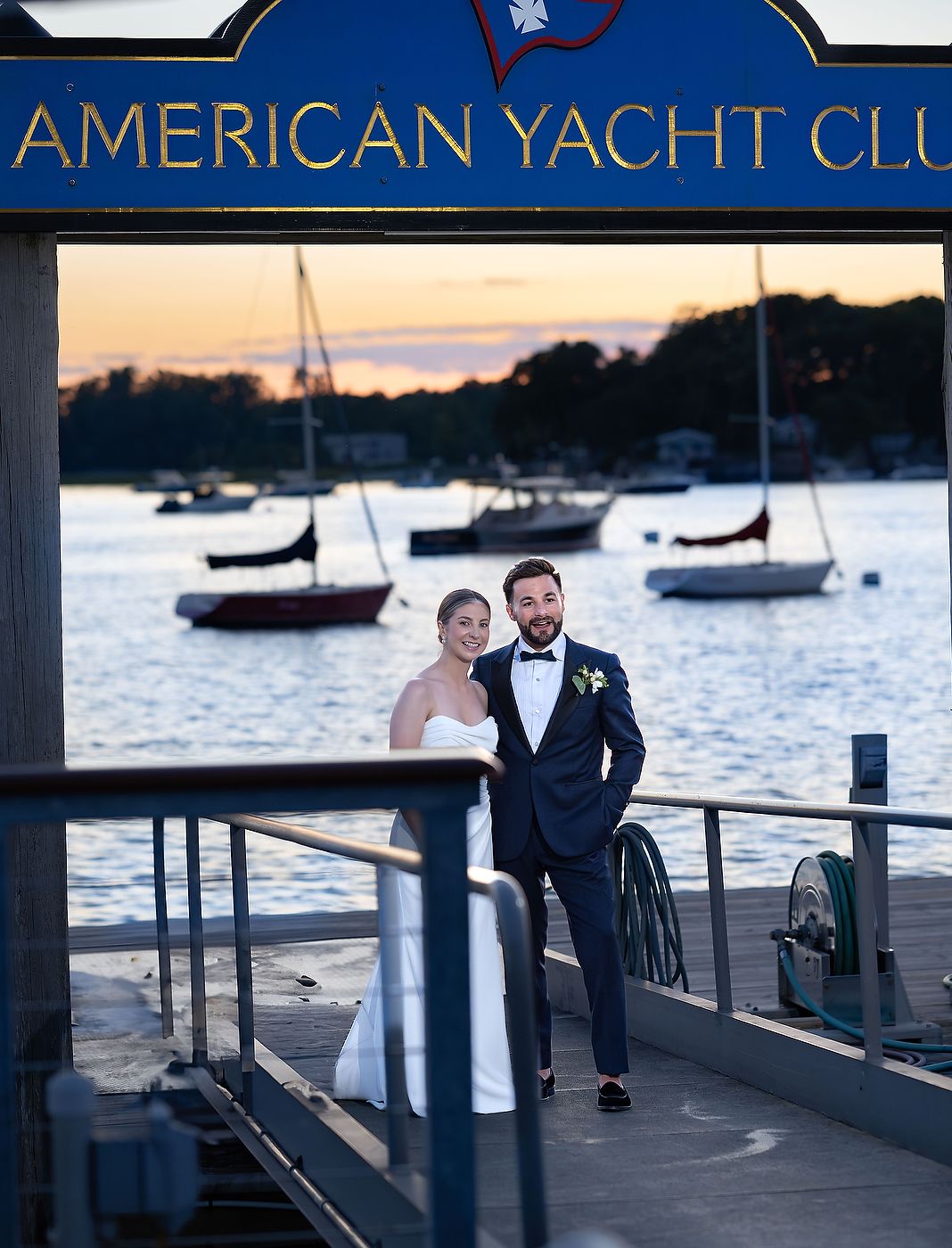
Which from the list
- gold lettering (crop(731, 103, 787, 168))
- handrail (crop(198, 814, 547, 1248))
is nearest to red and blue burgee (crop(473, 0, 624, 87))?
gold lettering (crop(731, 103, 787, 168))

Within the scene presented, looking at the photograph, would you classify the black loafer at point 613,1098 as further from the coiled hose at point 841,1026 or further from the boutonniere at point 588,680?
the boutonniere at point 588,680

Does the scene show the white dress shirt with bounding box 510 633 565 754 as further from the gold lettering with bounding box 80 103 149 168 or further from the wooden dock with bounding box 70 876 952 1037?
the gold lettering with bounding box 80 103 149 168

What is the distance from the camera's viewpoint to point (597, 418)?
334 ft

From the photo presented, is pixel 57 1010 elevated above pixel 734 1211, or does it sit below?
above

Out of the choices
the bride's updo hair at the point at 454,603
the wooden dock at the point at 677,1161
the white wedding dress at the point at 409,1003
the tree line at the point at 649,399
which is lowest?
the wooden dock at the point at 677,1161

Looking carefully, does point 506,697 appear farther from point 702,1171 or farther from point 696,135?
point 696,135

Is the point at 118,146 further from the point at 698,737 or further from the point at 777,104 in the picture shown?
the point at 698,737

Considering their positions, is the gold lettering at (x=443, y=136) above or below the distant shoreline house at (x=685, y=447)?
below

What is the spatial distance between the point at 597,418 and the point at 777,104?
97137 mm

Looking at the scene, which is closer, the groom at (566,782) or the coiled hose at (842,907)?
the groom at (566,782)

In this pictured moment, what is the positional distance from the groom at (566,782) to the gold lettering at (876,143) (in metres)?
1.58

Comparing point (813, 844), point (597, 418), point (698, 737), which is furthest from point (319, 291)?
point (813, 844)

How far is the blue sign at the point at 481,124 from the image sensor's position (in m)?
5.06

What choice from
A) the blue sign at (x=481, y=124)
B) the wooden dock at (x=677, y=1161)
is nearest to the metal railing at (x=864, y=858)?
the wooden dock at (x=677, y=1161)
